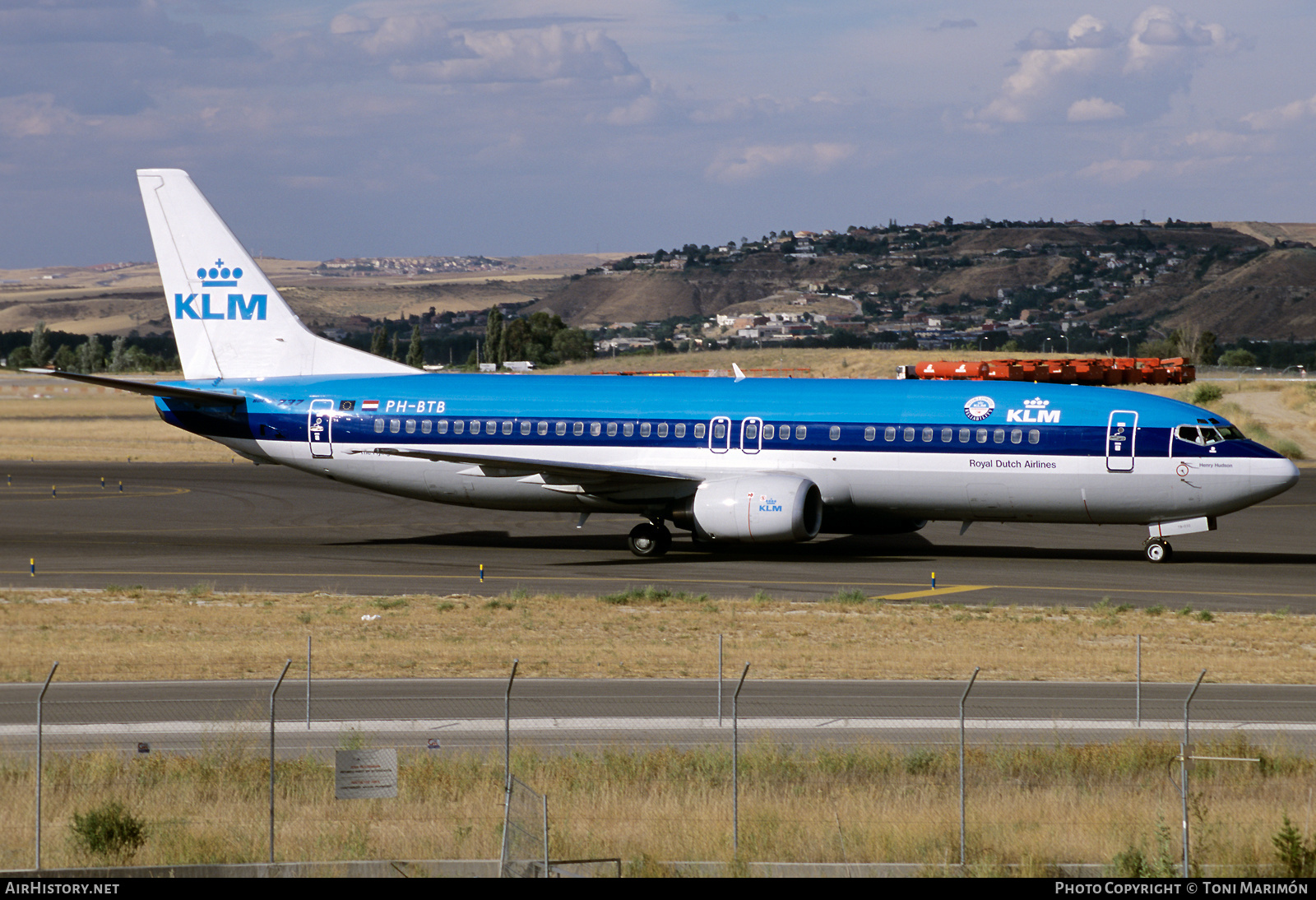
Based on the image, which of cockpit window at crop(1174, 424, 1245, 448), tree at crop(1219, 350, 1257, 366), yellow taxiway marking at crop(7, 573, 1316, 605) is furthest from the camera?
tree at crop(1219, 350, 1257, 366)

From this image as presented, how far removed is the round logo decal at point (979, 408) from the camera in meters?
38.3

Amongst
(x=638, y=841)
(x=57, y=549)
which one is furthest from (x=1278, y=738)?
(x=57, y=549)

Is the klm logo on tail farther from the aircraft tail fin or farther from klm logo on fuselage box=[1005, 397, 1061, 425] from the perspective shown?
klm logo on fuselage box=[1005, 397, 1061, 425]

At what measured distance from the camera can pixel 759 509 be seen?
3753cm

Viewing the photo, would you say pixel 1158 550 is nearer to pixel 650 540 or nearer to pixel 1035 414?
pixel 1035 414

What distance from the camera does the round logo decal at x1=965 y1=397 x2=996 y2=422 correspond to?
3834 centimetres

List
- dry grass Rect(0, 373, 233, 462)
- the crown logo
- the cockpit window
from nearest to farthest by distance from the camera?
the cockpit window, the crown logo, dry grass Rect(0, 373, 233, 462)

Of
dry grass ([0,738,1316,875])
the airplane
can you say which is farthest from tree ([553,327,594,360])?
dry grass ([0,738,1316,875])

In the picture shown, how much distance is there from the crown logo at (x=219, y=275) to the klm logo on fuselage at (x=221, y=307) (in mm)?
393

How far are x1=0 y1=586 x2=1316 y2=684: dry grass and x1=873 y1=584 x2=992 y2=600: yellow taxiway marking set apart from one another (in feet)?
4.11

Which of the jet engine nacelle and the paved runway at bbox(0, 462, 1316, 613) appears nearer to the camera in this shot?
the paved runway at bbox(0, 462, 1316, 613)

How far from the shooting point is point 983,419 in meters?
38.3

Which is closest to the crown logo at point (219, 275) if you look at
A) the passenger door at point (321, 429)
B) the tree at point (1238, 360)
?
the passenger door at point (321, 429)
